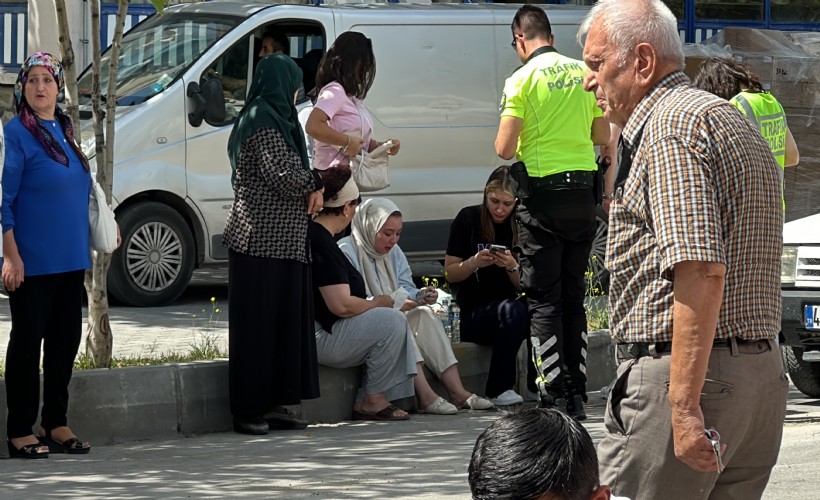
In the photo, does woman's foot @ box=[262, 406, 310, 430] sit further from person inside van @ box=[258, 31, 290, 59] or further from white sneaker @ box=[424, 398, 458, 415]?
person inside van @ box=[258, 31, 290, 59]

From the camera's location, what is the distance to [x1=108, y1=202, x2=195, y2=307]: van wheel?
443 inches

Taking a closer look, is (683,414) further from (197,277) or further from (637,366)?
(197,277)

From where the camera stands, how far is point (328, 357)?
830 centimetres

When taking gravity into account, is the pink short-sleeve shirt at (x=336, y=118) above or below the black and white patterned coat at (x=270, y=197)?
above

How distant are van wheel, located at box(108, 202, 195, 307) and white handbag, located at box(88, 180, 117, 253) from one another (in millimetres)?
3707

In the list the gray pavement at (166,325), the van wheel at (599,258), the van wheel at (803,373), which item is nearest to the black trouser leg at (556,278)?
the van wheel at (803,373)

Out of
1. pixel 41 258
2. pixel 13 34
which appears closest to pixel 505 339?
pixel 41 258

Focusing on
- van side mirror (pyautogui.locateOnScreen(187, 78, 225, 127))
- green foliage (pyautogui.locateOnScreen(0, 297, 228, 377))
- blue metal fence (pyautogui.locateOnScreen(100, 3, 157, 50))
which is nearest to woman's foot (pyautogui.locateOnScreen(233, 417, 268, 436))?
green foliage (pyautogui.locateOnScreen(0, 297, 228, 377))

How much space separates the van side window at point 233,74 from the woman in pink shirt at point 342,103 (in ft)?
9.02

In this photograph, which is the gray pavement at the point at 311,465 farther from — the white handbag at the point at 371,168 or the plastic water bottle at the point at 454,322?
the white handbag at the point at 371,168

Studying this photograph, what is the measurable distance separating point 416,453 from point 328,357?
3.86 ft

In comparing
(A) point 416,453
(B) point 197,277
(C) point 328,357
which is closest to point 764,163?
(A) point 416,453

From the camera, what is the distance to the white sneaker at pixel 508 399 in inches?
344

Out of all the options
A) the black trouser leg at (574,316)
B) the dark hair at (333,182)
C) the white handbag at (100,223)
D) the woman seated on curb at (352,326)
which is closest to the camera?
the white handbag at (100,223)
